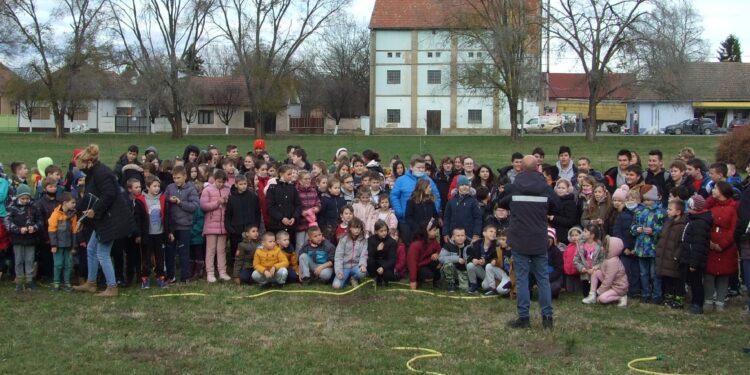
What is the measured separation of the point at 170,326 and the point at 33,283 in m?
2.95

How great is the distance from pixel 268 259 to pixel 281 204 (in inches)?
32.8

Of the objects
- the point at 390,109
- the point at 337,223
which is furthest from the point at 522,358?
the point at 390,109

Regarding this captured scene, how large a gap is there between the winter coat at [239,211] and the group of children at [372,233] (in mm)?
15

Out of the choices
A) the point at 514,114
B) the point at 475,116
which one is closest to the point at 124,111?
the point at 475,116

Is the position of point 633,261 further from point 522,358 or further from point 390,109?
point 390,109

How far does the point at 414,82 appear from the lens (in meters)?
68.0

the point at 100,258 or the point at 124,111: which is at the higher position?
the point at 124,111

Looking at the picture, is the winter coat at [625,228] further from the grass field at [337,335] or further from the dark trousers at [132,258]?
the dark trousers at [132,258]

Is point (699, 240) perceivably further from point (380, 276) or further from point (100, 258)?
point (100, 258)

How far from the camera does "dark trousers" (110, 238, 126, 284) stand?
970cm

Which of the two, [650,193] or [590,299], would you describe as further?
[650,193]

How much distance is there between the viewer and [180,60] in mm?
55750

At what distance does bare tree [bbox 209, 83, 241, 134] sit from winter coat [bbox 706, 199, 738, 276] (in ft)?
217

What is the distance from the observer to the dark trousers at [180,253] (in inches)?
398
